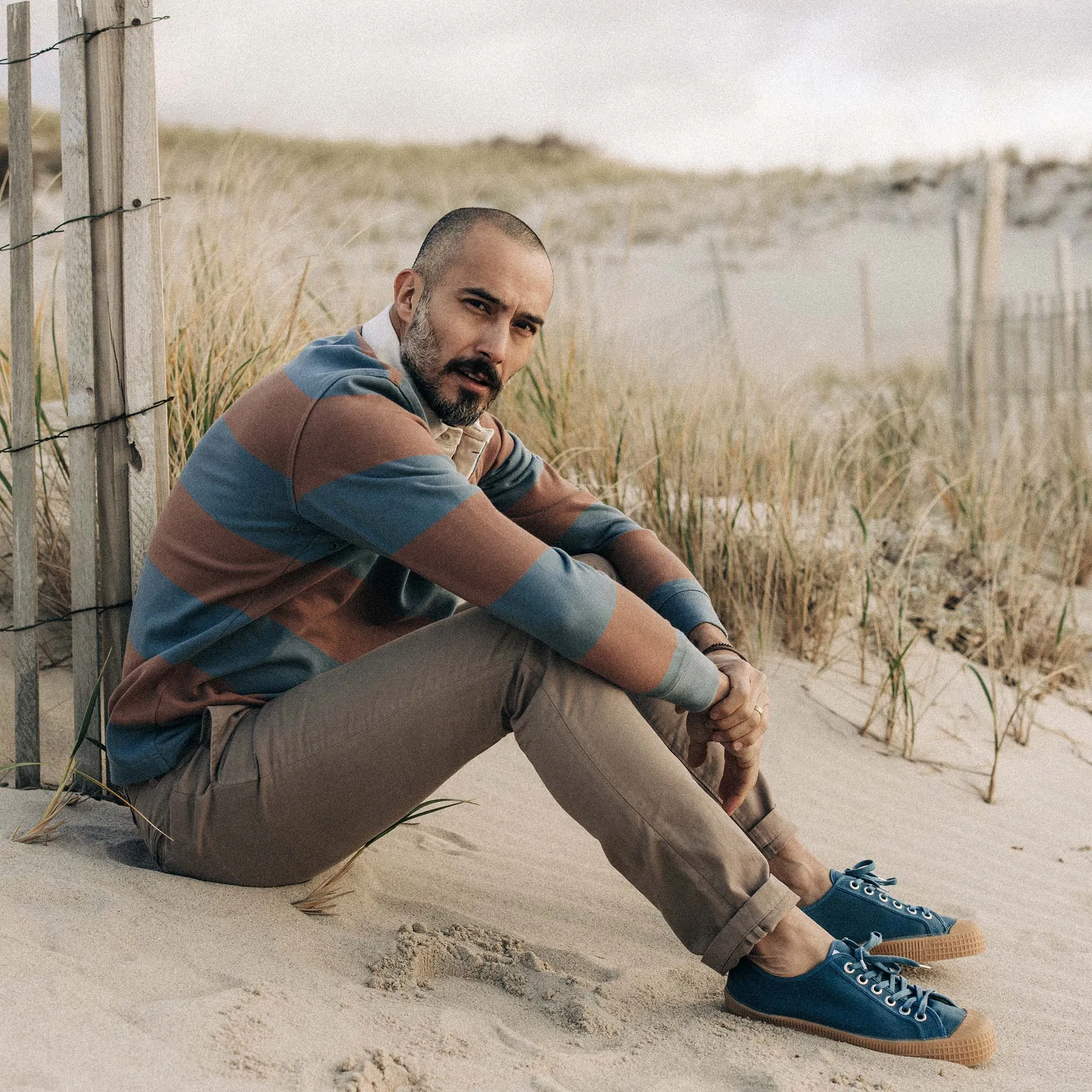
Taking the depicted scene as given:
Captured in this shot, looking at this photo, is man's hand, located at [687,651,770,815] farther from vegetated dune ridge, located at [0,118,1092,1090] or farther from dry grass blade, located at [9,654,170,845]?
dry grass blade, located at [9,654,170,845]

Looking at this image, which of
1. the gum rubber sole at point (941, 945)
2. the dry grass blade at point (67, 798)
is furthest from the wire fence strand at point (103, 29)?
the gum rubber sole at point (941, 945)

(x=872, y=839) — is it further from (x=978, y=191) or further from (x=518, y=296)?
(x=978, y=191)

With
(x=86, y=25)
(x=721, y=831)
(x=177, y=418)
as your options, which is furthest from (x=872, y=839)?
(x=86, y=25)

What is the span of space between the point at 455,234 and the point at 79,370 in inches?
32.6

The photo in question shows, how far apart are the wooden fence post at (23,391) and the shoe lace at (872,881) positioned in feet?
5.50

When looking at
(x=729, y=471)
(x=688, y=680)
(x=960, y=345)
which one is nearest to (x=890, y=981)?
(x=688, y=680)

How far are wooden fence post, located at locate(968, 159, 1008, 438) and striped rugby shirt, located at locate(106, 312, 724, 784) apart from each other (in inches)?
205

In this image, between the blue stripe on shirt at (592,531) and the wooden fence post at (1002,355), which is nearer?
the blue stripe on shirt at (592,531)

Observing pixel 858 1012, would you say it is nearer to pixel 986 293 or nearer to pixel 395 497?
pixel 395 497

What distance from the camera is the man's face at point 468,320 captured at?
1.98 meters

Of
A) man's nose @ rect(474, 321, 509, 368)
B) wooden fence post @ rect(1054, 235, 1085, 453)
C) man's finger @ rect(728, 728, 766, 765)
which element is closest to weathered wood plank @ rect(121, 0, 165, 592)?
man's nose @ rect(474, 321, 509, 368)

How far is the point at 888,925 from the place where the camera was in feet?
7.20

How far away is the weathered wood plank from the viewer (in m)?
2.19

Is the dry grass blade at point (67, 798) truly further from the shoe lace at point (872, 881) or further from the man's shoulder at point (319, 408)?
the shoe lace at point (872, 881)
